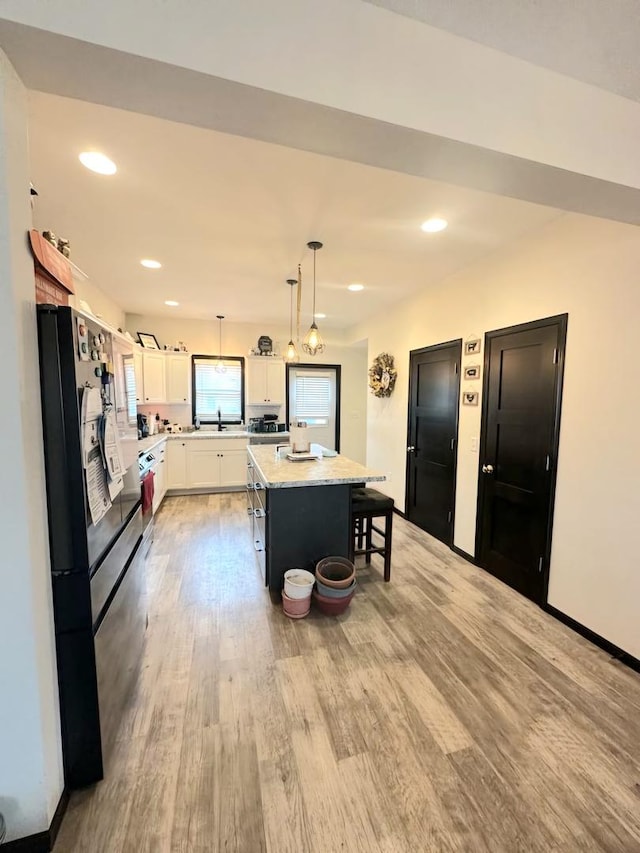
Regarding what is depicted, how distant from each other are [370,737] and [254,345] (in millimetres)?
5552

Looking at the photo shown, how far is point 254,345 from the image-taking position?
613 cm

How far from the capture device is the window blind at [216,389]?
5953 millimetres

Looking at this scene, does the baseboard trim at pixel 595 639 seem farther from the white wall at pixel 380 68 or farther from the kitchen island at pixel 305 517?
the white wall at pixel 380 68

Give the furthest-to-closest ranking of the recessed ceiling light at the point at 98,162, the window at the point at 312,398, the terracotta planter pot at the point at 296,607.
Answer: the window at the point at 312,398 < the terracotta planter pot at the point at 296,607 < the recessed ceiling light at the point at 98,162

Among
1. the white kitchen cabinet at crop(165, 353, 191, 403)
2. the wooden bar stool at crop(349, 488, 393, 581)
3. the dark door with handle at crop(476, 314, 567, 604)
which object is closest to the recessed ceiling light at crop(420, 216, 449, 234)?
the dark door with handle at crop(476, 314, 567, 604)

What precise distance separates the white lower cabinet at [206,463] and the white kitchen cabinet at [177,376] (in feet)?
2.58

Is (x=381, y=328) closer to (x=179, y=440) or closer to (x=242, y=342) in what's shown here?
(x=242, y=342)

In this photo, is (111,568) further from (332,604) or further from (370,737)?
(332,604)

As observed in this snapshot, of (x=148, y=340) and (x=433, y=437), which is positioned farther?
(x=148, y=340)

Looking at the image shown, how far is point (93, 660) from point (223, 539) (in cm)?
254

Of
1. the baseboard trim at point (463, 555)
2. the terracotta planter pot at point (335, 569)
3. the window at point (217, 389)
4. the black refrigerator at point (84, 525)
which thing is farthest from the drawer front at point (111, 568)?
the window at point (217, 389)

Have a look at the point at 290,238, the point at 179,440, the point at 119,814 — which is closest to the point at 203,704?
the point at 119,814

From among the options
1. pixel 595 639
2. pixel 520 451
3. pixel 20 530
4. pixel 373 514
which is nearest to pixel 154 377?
pixel 373 514

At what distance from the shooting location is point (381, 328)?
502 centimetres
